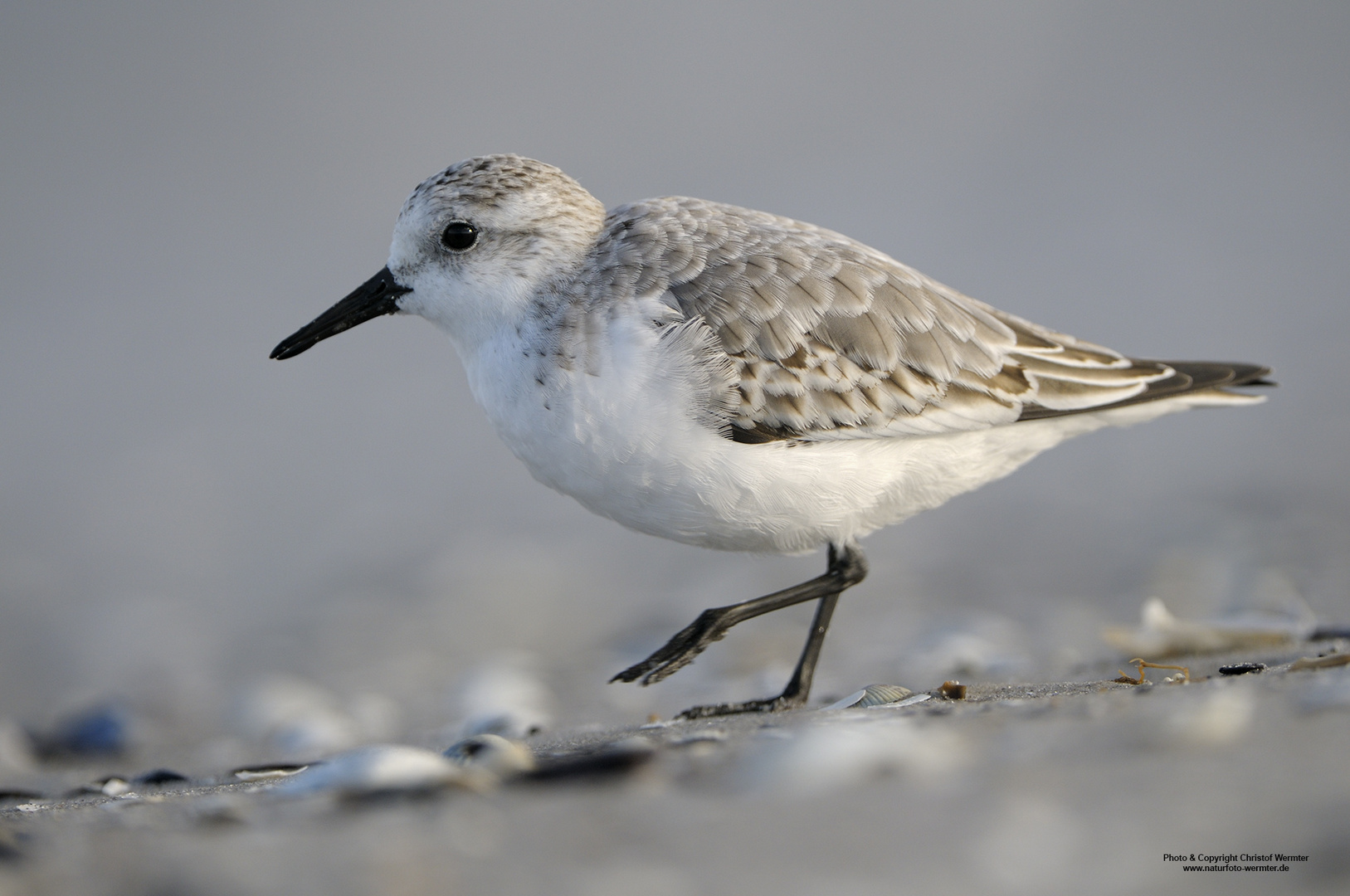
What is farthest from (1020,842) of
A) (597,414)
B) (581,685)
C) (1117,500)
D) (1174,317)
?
(1174,317)

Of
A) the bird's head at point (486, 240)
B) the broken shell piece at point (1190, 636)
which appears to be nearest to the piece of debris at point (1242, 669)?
the broken shell piece at point (1190, 636)

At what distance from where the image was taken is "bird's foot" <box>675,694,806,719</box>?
318 cm

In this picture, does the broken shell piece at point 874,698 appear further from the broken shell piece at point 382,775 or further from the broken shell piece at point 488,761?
the broken shell piece at point 382,775

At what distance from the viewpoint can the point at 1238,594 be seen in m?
4.52

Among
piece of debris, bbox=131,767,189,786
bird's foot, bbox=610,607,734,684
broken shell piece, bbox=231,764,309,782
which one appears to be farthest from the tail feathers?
piece of debris, bbox=131,767,189,786

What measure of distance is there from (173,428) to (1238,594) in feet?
22.0

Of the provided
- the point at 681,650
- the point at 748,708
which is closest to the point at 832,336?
the point at 681,650

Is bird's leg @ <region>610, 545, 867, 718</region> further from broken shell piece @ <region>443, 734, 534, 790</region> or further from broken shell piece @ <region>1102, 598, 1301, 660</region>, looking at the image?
broken shell piece @ <region>1102, 598, 1301, 660</region>

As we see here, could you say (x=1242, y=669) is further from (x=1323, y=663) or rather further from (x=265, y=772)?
(x=265, y=772)

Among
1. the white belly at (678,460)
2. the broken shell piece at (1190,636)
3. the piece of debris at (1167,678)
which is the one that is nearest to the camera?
the piece of debris at (1167,678)

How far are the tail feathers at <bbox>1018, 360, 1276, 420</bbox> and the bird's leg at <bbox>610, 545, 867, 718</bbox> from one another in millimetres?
856

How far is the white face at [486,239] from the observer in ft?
10.7

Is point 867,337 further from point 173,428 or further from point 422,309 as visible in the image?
point 173,428

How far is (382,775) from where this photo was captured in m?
1.99
